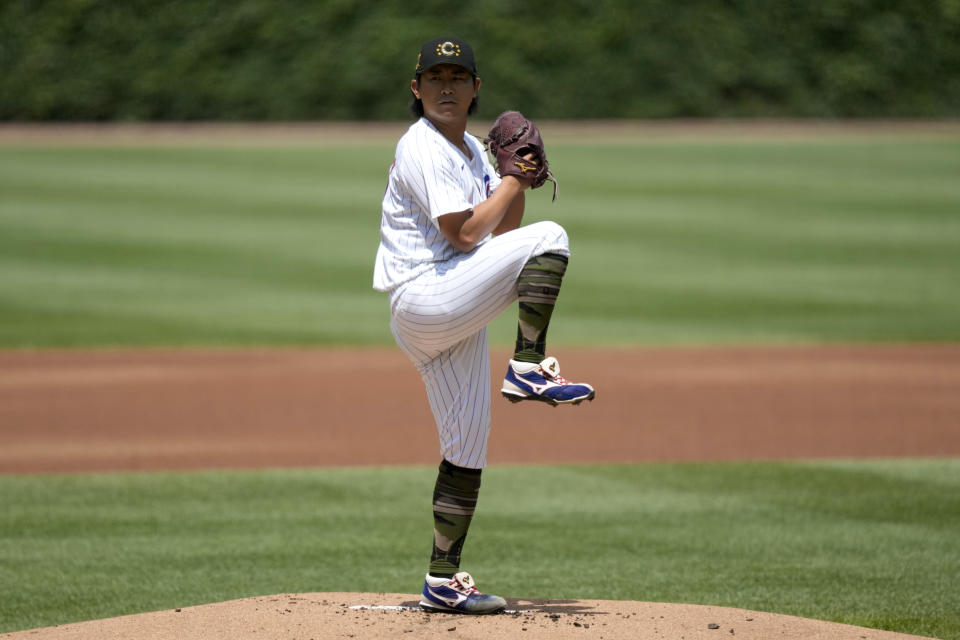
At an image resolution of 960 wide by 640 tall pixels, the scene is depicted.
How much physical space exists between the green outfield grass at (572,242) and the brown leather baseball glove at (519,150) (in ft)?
32.1


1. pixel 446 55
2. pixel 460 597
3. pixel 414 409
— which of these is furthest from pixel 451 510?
pixel 414 409

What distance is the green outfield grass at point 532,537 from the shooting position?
20.7ft

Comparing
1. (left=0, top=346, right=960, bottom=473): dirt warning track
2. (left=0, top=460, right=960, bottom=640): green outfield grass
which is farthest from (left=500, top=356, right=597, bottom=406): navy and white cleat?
(left=0, top=346, right=960, bottom=473): dirt warning track

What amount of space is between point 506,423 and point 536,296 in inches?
244

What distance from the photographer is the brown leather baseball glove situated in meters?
4.91

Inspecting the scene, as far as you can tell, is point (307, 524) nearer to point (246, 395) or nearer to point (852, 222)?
point (246, 395)

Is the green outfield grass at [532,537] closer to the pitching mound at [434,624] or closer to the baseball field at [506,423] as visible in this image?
the baseball field at [506,423]

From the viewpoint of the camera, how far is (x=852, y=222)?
874 inches

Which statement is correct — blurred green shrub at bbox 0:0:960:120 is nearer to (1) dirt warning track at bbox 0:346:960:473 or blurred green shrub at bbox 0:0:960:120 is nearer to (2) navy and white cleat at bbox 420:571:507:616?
(1) dirt warning track at bbox 0:346:960:473

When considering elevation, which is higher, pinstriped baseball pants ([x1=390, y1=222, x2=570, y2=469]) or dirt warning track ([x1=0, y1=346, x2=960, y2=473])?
pinstriped baseball pants ([x1=390, y1=222, x2=570, y2=469])

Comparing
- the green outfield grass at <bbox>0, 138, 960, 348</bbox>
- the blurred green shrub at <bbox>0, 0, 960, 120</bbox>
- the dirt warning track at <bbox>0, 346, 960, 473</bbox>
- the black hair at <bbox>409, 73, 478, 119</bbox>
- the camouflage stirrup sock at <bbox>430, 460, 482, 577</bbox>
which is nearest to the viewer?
the black hair at <bbox>409, 73, 478, 119</bbox>

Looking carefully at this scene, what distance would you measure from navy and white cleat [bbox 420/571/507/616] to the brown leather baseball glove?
160 cm

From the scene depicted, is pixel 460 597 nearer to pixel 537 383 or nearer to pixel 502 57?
pixel 537 383

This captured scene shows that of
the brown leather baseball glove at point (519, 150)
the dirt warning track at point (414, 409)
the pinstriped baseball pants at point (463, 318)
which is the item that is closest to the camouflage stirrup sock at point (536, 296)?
the pinstriped baseball pants at point (463, 318)
